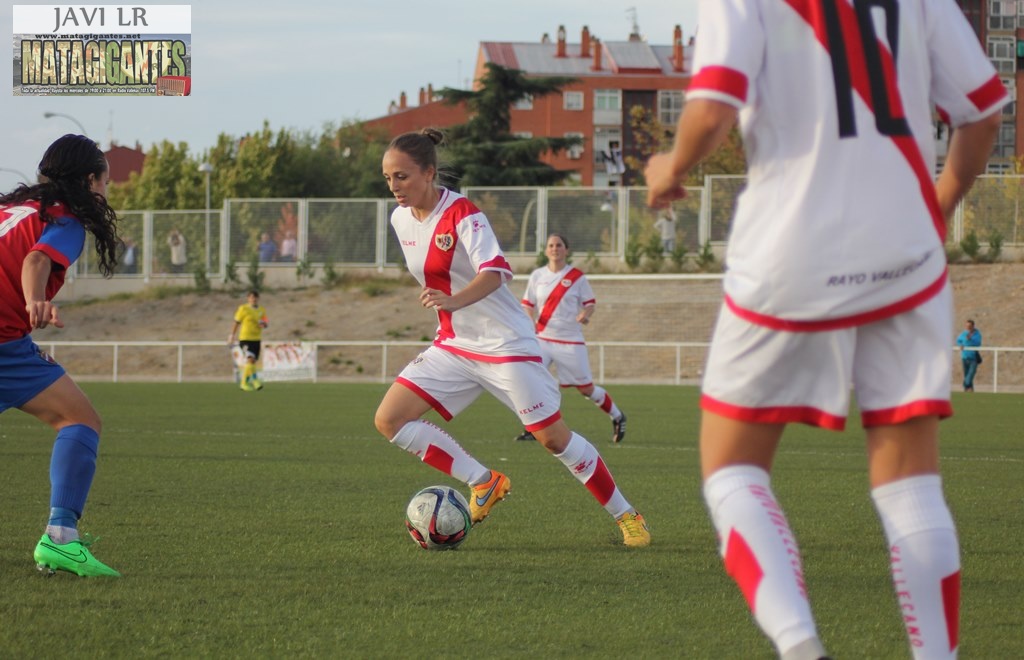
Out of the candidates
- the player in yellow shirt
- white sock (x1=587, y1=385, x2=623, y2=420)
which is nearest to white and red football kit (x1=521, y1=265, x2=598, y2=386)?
white sock (x1=587, y1=385, x2=623, y2=420)

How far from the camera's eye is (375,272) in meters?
42.2

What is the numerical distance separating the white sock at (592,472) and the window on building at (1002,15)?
3013 inches

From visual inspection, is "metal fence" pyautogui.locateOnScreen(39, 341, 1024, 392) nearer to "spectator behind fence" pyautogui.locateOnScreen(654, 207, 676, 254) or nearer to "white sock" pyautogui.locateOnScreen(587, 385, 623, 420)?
"spectator behind fence" pyautogui.locateOnScreen(654, 207, 676, 254)

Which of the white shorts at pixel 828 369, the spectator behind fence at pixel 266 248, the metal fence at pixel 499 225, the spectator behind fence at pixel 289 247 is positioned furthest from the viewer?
the spectator behind fence at pixel 266 248

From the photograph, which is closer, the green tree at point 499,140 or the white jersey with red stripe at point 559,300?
the white jersey with red stripe at point 559,300

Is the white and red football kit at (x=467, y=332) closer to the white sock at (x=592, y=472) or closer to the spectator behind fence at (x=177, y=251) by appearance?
the white sock at (x=592, y=472)

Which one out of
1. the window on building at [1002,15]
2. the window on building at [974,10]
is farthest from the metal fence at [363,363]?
the window on building at [1002,15]

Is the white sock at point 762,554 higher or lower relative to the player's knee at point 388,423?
higher

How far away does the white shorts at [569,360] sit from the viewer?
15547mm

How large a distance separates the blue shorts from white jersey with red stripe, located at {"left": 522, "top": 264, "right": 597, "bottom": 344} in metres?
10.3

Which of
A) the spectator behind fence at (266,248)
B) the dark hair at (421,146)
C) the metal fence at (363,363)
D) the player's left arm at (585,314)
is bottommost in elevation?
the metal fence at (363,363)

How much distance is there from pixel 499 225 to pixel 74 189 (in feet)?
116

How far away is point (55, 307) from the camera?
534 cm

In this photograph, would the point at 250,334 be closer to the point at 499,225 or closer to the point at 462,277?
the point at 499,225
